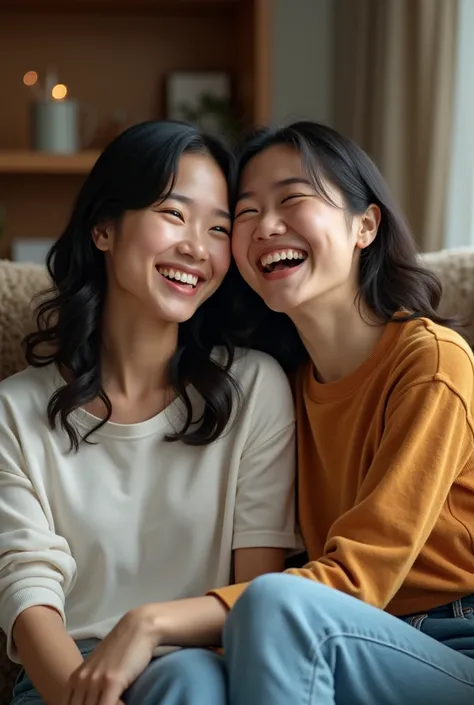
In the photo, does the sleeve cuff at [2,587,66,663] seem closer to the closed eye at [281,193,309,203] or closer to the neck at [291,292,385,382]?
the neck at [291,292,385,382]

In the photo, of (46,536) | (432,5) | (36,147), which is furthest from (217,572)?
(36,147)

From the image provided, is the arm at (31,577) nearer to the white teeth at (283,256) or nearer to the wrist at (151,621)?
the wrist at (151,621)

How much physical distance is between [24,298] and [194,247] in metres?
0.33

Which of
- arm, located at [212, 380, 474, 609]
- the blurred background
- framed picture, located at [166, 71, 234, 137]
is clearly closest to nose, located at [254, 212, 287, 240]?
arm, located at [212, 380, 474, 609]

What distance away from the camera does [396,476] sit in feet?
4.19

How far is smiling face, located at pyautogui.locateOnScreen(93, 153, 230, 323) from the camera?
147 cm

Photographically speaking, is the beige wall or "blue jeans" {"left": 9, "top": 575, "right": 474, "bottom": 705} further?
the beige wall

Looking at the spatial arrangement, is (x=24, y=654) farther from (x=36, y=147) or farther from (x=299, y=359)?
(x=36, y=147)

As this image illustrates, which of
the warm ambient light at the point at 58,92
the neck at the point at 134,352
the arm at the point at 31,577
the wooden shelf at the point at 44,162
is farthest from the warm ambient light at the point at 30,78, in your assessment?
the arm at the point at 31,577

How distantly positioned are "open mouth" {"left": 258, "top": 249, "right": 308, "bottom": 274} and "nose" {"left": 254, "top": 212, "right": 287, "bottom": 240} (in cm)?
3

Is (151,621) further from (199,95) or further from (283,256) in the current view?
(199,95)

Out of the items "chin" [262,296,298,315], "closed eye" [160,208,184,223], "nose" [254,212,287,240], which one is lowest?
"chin" [262,296,298,315]

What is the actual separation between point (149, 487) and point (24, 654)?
0.92 feet

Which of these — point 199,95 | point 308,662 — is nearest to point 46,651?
point 308,662
